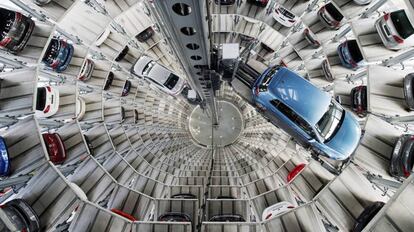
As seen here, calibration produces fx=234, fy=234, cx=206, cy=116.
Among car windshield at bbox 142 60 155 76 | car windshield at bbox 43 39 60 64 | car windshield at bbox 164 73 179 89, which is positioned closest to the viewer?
car windshield at bbox 43 39 60 64

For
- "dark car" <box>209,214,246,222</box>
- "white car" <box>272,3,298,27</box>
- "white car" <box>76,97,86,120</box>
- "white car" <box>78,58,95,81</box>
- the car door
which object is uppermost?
"white car" <box>272,3,298,27</box>

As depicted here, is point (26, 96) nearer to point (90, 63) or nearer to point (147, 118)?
point (90, 63)

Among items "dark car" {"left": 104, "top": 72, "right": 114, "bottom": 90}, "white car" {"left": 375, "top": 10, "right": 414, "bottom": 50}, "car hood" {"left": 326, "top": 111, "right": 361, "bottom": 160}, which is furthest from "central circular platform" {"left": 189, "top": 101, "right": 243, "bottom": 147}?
"white car" {"left": 375, "top": 10, "right": 414, "bottom": 50}

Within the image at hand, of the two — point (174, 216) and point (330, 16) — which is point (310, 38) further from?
point (174, 216)

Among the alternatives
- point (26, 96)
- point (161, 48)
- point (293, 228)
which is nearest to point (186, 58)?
point (26, 96)

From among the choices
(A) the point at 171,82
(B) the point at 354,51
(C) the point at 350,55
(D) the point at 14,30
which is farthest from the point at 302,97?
(D) the point at 14,30

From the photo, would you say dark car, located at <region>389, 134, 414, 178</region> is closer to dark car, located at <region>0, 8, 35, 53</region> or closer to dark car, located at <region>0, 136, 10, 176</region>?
dark car, located at <region>0, 136, 10, 176</region>
